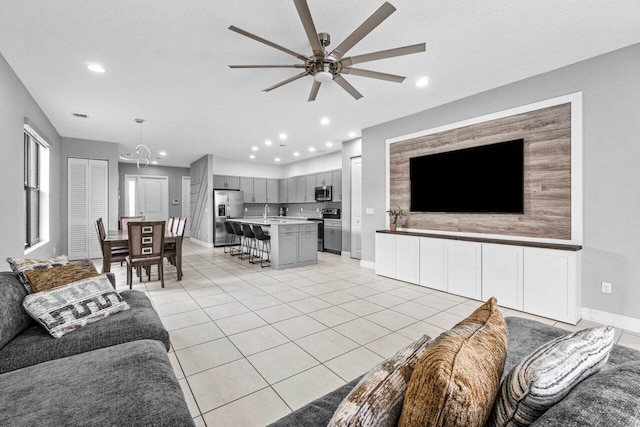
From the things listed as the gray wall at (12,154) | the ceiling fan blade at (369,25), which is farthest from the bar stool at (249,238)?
the ceiling fan blade at (369,25)

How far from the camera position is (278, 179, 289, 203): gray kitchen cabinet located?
9883 mm

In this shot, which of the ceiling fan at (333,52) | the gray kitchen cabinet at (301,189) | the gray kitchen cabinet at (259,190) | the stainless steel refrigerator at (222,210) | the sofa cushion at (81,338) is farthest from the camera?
the gray kitchen cabinet at (259,190)

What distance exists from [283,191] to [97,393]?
9.07m

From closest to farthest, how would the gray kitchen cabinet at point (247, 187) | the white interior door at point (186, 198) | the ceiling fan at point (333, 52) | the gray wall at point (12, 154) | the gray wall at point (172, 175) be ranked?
1. the ceiling fan at point (333, 52)
2. the gray wall at point (12, 154)
3. the gray kitchen cabinet at point (247, 187)
4. the gray wall at point (172, 175)
5. the white interior door at point (186, 198)

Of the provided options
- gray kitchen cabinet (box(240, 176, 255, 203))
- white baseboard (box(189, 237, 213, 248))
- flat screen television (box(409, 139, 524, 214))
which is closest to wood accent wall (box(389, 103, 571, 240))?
flat screen television (box(409, 139, 524, 214))

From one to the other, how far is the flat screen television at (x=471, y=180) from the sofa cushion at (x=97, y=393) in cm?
408

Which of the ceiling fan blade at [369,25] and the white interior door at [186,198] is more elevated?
the ceiling fan blade at [369,25]

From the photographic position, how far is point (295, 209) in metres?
9.82

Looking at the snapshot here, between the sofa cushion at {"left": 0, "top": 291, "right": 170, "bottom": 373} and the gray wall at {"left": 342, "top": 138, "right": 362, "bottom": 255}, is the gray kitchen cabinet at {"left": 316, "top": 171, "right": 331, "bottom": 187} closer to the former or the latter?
the gray wall at {"left": 342, "top": 138, "right": 362, "bottom": 255}

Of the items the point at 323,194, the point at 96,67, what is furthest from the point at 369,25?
the point at 323,194

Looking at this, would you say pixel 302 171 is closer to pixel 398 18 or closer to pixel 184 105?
pixel 184 105

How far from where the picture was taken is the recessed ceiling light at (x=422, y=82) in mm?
3570

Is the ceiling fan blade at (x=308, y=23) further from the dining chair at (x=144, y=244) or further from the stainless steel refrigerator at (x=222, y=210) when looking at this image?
the stainless steel refrigerator at (x=222, y=210)

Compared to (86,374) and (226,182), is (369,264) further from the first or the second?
(226,182)
